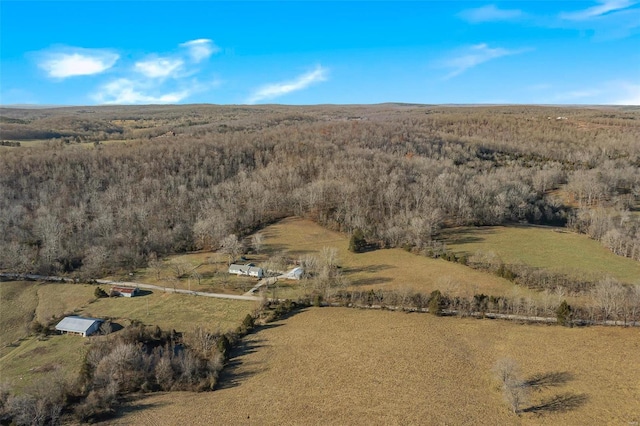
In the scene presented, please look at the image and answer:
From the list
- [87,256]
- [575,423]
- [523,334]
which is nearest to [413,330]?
[523,334]

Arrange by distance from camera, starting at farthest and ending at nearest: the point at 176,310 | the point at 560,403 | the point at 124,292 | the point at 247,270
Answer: the point at 247,270, the point at 124,292, the point at 176,310, the point at 560,403

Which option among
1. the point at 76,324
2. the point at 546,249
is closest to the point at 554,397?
the point at 546,249

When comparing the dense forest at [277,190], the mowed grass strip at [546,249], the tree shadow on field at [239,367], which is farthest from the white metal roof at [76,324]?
the mowed grass strip at [546,249]

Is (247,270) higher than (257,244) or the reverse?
the reverse

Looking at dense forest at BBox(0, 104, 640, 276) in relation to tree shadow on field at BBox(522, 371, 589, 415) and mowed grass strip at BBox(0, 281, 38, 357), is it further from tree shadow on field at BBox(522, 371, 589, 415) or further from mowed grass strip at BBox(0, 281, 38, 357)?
tree shadow on field at BBox(522, 371, 589, 415)

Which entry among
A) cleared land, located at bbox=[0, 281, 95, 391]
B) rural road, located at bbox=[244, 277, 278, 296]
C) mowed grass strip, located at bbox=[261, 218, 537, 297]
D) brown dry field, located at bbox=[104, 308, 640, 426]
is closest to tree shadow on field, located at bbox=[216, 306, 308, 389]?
brown dry field, located at bbox=[104, 308, 640, 426]

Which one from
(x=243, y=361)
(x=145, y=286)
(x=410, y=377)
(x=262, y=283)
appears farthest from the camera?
(x=145, y=286)

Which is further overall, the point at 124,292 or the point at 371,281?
the point at 371,281

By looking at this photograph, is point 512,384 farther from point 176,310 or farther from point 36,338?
point 36,338
